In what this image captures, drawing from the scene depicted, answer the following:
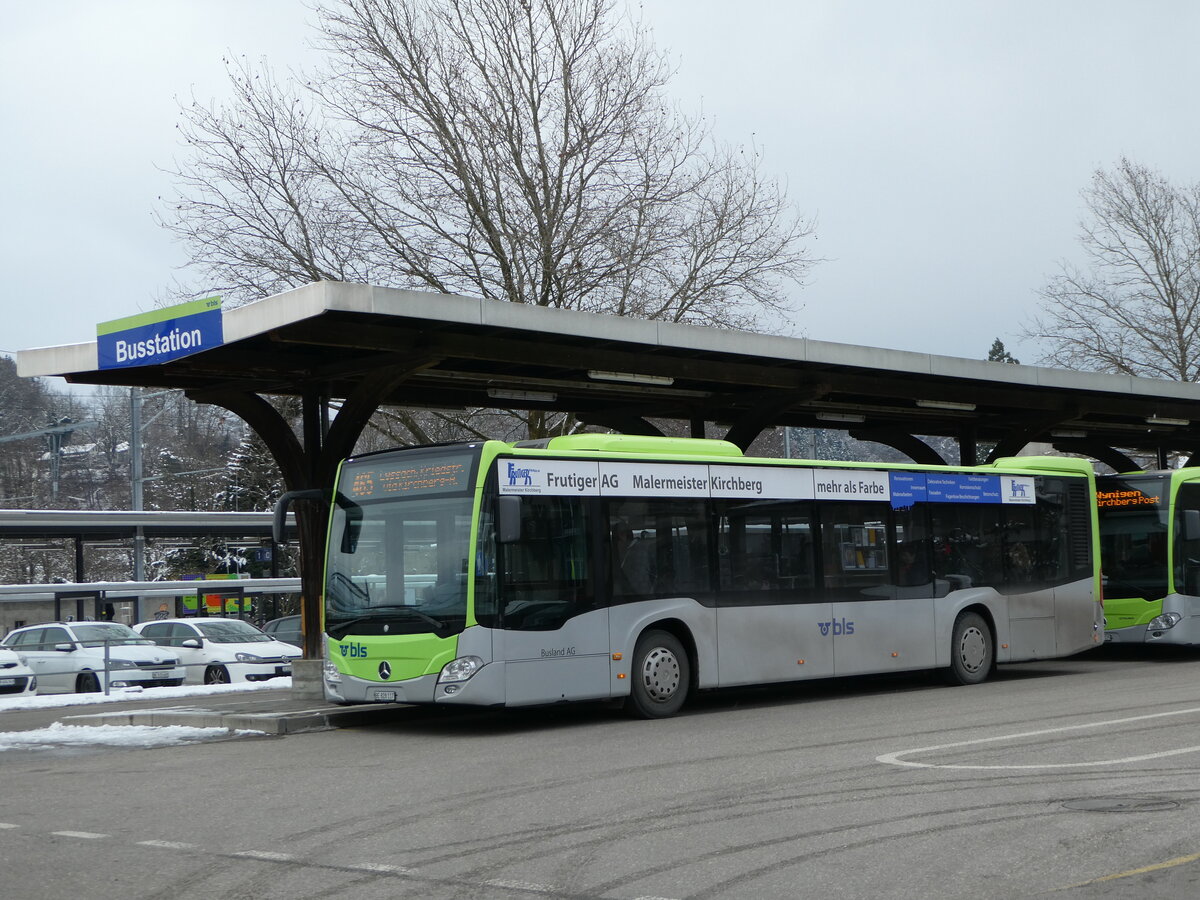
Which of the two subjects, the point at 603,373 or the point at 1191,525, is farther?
the point at 1191,525

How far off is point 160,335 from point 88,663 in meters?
10.1

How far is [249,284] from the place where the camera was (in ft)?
97.2

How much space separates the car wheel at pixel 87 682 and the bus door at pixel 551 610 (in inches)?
514

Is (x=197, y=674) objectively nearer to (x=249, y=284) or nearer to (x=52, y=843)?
(x=249, y=284)

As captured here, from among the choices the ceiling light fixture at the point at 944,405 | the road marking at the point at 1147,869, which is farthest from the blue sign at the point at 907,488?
the road marking at the point at 1147,869

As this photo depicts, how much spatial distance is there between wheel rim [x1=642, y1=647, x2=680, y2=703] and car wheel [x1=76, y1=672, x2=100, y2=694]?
42.5 ft

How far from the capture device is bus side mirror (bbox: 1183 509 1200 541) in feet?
70.6

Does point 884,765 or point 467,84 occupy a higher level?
point 467,84

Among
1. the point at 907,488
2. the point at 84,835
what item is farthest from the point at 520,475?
the point at 84,835

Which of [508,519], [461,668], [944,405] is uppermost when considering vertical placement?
Result: [944,405]

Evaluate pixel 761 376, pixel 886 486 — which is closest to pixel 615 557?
pixel 886 486

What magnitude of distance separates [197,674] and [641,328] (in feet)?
40.4

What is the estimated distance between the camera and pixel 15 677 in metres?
22.8

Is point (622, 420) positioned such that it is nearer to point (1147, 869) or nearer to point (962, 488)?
point (962, 488)
